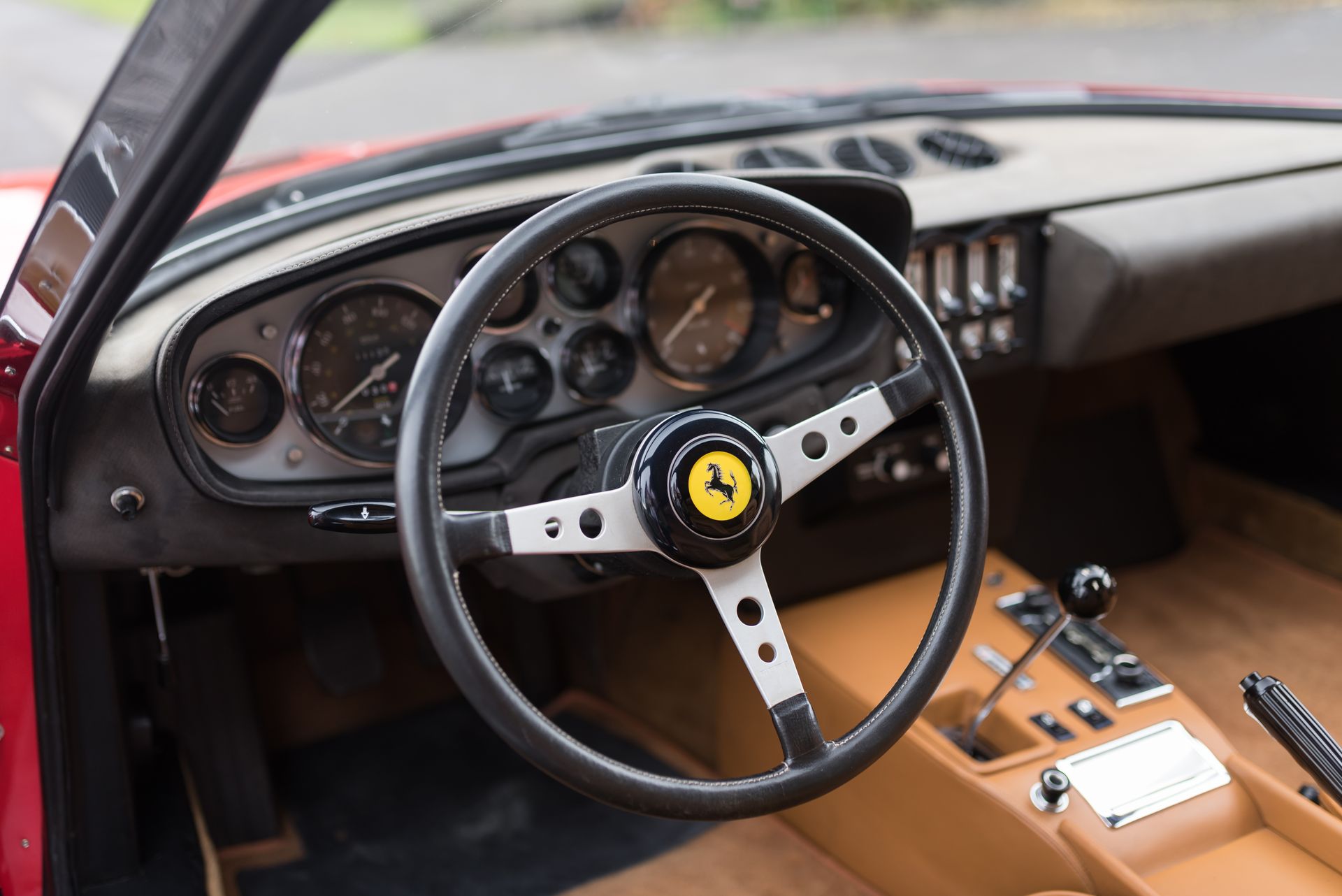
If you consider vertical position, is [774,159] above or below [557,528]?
above

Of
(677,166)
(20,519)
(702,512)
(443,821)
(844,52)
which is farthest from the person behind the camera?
(844,52)

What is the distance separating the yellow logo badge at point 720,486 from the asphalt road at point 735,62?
3.43m

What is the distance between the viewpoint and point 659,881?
6.82ft

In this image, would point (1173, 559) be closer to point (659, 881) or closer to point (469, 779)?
point (659, 881)

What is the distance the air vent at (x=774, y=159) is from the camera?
7.33ft

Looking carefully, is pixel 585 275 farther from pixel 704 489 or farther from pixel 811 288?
pixel 704 489

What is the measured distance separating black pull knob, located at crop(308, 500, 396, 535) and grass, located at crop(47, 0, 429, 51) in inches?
20.1

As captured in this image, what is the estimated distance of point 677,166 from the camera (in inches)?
85.0

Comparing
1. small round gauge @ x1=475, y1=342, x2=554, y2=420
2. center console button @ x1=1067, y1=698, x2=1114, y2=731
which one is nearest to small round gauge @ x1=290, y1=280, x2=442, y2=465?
small round gauge @ x1=475, y1=342, x2=554, y2=420

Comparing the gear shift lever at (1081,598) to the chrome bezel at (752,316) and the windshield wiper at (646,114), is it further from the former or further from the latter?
the windshield wiper at (646,114)

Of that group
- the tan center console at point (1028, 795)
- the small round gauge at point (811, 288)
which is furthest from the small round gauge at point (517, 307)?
the tan center console at point (1028, 795)

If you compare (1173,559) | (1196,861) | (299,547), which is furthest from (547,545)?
(1173,559)

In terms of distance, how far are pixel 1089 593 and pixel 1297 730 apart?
0.32 metres

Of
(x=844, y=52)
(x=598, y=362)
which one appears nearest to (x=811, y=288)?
(x=598, y=362)
